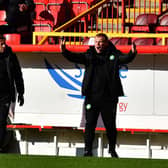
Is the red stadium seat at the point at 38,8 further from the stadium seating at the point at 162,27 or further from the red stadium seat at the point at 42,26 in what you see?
the stadium seating at the point at 162,27

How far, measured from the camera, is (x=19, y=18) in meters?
15.5

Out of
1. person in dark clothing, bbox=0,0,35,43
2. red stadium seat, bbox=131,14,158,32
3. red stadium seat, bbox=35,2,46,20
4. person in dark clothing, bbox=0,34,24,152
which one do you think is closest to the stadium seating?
red stadium seat, bbox=131,14,158,32

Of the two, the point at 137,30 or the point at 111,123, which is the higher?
the point at 137,30

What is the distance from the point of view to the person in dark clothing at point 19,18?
15.4 m

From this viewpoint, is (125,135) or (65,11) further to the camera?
(65,11)

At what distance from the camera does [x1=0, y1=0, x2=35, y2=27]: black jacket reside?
15.5m

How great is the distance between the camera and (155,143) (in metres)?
13.1

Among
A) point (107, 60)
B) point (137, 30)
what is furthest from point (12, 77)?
point (137, 30)

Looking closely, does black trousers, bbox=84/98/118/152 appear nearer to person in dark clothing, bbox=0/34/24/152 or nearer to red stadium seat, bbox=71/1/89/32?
person in dark clothing, bbox=0/34/24/152

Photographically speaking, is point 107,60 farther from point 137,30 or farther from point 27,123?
point 137,30

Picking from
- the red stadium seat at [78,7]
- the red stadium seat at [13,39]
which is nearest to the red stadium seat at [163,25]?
the red stadium seat at [78,7]

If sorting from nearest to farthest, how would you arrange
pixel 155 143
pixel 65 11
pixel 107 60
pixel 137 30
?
pixel 107 60, pixel 155 143, pixel 137 30, pixel 65 11

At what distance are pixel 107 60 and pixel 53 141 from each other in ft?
10.2

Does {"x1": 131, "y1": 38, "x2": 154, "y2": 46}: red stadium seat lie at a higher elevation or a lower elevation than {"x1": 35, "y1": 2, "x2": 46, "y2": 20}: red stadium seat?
lower
